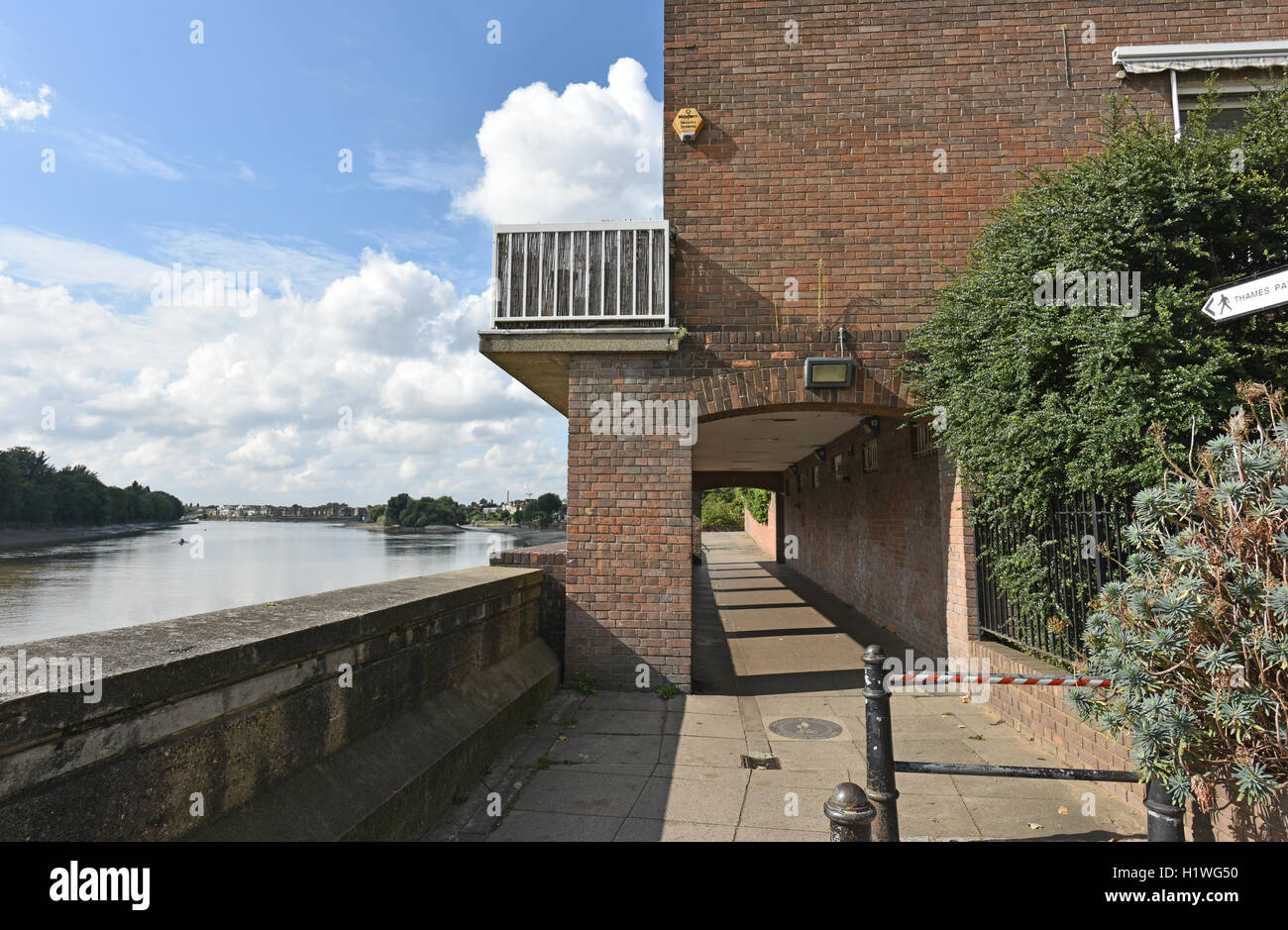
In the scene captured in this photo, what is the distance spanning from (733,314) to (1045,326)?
2.90 metres

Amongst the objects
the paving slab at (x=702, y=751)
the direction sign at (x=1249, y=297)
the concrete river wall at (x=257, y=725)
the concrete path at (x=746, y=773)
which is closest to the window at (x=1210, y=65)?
the direction sign at (x=1249, y=297)

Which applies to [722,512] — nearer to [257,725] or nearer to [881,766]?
[881,766]

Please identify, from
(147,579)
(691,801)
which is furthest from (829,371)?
(147,579)

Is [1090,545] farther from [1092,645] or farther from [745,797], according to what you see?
[745,797]

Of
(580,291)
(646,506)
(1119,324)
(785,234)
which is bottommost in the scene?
(646,506)

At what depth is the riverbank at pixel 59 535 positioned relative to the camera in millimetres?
66812

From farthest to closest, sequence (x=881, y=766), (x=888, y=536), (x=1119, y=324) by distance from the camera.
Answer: (x=888, y=536)
(x=1119, y=324)
(x=881, y=766)

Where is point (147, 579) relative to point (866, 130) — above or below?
below

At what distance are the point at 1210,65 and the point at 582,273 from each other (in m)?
6.66

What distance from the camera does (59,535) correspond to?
7588 cm

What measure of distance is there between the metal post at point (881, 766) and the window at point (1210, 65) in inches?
292

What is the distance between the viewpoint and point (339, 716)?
11.6 feet

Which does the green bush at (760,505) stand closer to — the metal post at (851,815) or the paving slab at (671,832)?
the paving slab at (671,832)

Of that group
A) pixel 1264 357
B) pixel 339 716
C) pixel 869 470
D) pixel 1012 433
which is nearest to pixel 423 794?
pixel 339 716
